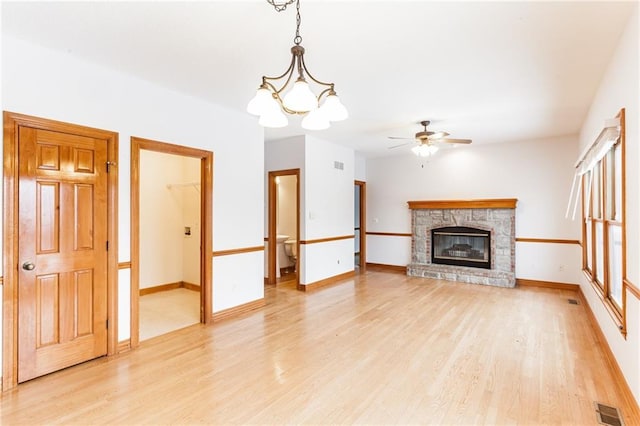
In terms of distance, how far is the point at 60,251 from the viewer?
2773 mm

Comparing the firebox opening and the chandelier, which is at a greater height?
the chandelier

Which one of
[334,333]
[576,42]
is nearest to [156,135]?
[334,333]

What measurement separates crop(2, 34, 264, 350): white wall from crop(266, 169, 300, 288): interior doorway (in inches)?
55.6

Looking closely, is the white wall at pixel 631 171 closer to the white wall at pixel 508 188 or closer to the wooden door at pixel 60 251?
the white wall at pixel 508 188

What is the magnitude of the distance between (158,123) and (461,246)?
5866 mm

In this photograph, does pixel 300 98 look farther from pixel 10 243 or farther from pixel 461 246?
pixel 461 246

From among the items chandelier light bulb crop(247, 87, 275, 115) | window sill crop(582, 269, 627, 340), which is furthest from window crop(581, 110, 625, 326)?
chandelier light bulb crop(247, 87, 275, 115)

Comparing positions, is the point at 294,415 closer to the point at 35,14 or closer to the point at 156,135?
the point at 156,135

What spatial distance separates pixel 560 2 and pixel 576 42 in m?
0.66

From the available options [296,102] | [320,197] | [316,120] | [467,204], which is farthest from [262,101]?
[467,204]

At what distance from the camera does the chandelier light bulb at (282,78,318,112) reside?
5.82ft

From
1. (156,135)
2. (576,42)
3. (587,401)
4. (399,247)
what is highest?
(576,42)

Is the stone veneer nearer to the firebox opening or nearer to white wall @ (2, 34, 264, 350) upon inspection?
the firebox opening

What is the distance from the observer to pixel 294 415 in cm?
217
